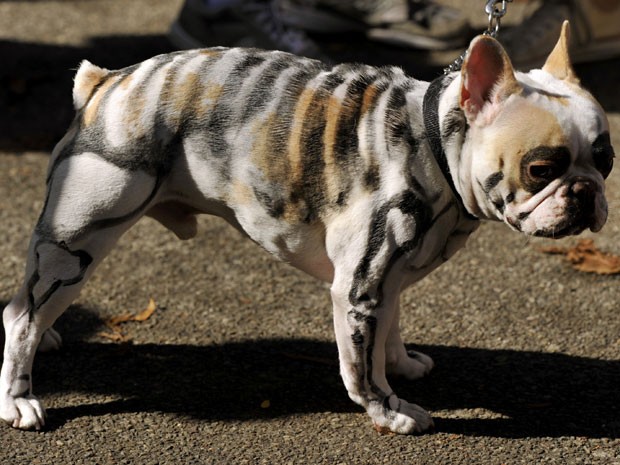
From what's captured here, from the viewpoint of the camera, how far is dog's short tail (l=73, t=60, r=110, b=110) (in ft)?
12.6

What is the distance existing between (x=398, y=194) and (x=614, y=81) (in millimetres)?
4616

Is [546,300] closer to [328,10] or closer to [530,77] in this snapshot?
[530,77]

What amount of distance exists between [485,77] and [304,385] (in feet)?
5.30

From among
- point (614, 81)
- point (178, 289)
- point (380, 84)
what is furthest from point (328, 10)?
point (380, 84)

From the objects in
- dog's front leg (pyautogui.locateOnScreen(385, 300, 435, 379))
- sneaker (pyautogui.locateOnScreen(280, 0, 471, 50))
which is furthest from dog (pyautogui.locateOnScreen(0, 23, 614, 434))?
sneaker (pyautogui.locateOnScreen(280, 0, 471, 50))

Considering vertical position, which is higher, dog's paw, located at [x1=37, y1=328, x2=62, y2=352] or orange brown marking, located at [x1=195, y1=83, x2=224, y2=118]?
orange brown marking, located at [x1=195, y1=83, x2=224, y2=118]

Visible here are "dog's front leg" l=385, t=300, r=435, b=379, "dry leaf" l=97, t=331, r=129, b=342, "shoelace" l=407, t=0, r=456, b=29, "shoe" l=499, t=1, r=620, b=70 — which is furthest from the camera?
"shoelace" l=407, t=0, r=456, b=29

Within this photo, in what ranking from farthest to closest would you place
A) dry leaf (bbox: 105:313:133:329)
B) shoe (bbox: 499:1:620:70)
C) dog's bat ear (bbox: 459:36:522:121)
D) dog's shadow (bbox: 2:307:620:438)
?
1. shoe (bbox: 499:1:620:70)
2. dry leaf (bbox: 105:313:133:329)
3. dog's shadow (bbox: 2:307:620:438)
4. dog's bat ear (bbox: 459:36:522:121)

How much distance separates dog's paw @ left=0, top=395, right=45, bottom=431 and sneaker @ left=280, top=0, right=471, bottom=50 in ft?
15.8

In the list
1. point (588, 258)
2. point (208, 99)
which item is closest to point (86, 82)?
point (208, 99)

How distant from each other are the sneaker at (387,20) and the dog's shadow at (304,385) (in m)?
4.07

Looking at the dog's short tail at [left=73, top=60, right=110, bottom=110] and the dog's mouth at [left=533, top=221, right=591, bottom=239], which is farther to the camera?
the dog's short tail at [left=73, top=60, right=110, bottom=110]

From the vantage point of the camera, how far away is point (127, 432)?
3.93m

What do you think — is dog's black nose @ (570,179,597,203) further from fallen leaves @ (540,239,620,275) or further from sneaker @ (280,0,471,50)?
sneaker @ (280,0,471,50)
